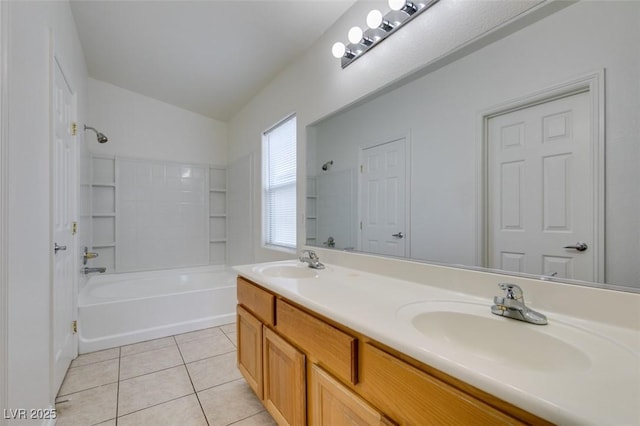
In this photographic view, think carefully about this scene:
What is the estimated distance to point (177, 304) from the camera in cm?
267

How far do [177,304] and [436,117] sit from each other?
270 cm

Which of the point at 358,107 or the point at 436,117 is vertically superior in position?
the point at 358,107

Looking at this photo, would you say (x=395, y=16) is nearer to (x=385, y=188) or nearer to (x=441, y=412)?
(x=385, y=188)

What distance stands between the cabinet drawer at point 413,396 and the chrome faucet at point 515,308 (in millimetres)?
370

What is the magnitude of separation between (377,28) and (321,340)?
158 cm

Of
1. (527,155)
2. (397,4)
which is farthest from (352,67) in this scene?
(527,155)

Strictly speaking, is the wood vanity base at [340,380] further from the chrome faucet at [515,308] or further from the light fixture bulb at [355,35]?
the light fixture bulb at [355,35]

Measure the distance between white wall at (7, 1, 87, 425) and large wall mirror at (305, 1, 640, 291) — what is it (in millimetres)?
1558

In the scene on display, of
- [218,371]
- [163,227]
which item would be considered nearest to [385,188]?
[218,371]

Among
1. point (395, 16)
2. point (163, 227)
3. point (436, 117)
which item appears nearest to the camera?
point (436, 117)

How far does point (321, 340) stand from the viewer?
3.24 feet

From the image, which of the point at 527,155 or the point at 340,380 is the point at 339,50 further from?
the point at 340,380

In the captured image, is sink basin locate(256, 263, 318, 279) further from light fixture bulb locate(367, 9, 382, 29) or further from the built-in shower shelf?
the built-in shower shelf

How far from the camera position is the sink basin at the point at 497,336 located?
26.9 inches
